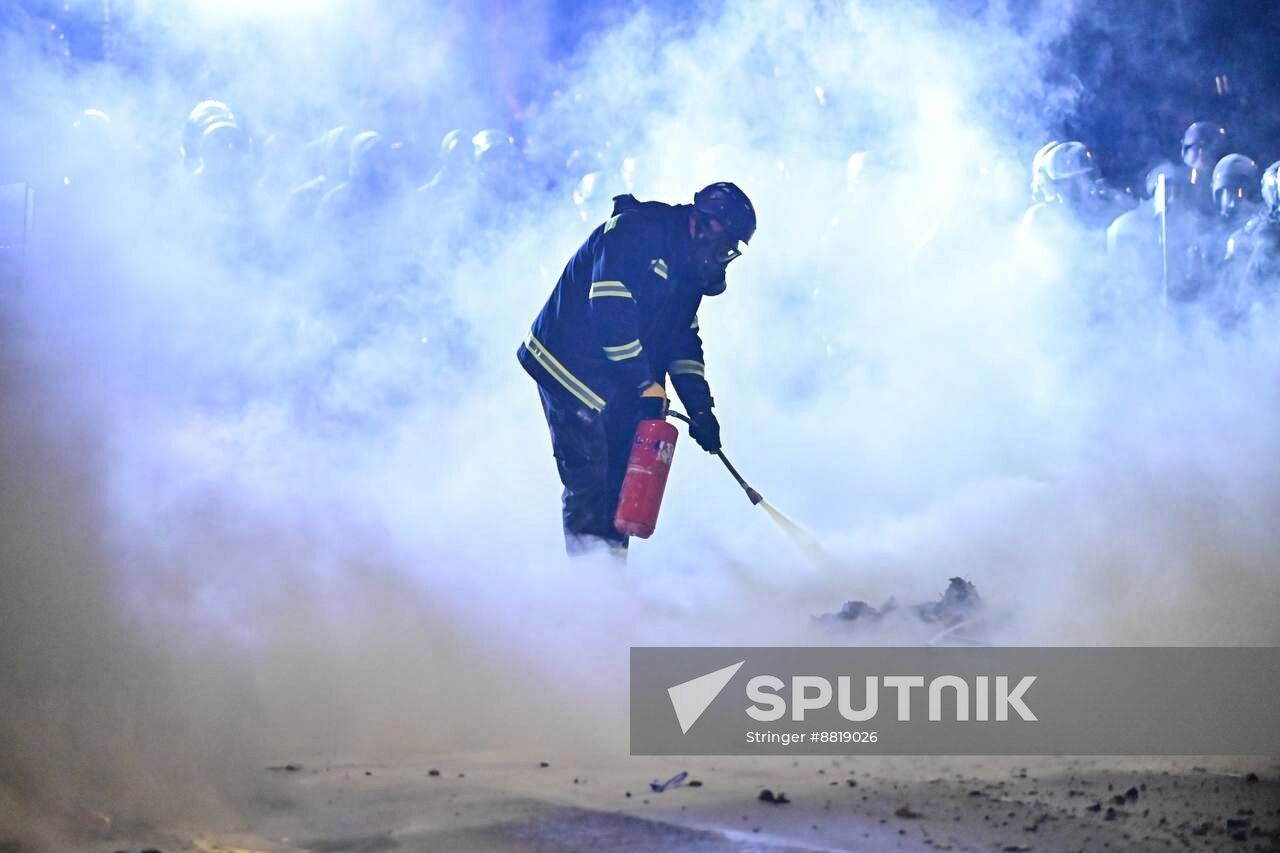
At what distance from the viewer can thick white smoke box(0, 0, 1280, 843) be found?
4672 mm

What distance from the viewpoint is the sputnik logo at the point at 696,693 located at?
168 inches

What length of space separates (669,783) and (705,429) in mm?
1267

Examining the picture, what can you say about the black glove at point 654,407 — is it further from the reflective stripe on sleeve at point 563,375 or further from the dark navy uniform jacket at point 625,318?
the reflective stripe on sleeve at point 563,375

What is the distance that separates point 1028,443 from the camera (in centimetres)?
498

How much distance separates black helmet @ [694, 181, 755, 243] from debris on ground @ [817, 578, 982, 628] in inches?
49.5

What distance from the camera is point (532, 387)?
5000mm

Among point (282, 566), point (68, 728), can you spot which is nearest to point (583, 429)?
point (282, 566)

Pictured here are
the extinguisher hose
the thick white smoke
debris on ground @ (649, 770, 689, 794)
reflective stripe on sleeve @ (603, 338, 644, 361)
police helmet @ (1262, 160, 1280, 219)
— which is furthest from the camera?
police helmet @ (1262, 160, 1280, 219)

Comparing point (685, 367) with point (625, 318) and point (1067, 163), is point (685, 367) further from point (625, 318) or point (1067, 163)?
point (1067, 163)

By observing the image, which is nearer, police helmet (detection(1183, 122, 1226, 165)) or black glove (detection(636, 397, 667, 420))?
black glove (detection(636, 397, 667, 420))

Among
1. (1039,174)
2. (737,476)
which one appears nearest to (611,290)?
(737,476)

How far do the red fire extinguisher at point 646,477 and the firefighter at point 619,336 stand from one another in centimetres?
8

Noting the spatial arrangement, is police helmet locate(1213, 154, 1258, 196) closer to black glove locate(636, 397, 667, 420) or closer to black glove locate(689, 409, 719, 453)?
black glove locate(689, 409, 719, 453)

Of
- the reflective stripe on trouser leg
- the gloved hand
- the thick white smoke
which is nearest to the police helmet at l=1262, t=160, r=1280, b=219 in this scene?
the thick white smoke
